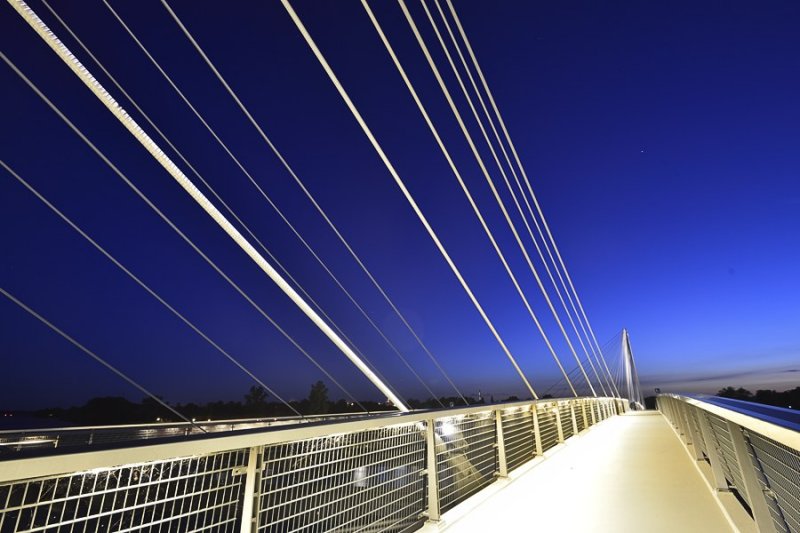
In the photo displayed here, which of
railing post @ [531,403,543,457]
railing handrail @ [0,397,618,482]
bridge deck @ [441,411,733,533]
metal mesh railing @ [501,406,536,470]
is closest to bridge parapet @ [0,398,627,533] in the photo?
railing handrail @ [0,397,618,482]

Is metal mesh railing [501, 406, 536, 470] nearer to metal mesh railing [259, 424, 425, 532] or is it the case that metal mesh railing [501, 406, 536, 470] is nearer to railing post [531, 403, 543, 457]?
railing post [531, 403, 543, 457]

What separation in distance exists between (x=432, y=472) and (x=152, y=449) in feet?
6.41

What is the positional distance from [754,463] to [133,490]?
2575mm

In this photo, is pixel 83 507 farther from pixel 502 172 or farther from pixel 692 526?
pixel 502 172

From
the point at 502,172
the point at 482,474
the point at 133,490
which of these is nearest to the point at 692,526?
the point at 482,474

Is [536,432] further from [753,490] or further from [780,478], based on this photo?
[780,478]

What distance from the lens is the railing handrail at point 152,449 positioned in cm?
85

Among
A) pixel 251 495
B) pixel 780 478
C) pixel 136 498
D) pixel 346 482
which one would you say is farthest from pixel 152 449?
pixel 780 478

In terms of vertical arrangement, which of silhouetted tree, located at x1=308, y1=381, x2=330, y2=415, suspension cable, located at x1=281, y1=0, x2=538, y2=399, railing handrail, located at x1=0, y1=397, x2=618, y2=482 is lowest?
silhouetted tree, located at x1=308, y1=381, x2=330, y2=415

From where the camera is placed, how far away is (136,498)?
1.15 meters

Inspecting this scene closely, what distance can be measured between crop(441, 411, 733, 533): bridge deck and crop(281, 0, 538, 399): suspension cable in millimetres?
1538

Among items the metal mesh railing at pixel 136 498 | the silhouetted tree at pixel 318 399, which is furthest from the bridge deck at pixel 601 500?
the silhouetted tree at pixel 318 399

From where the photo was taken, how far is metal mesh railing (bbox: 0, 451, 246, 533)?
97cm

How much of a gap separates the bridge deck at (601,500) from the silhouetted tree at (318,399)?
5301cm
